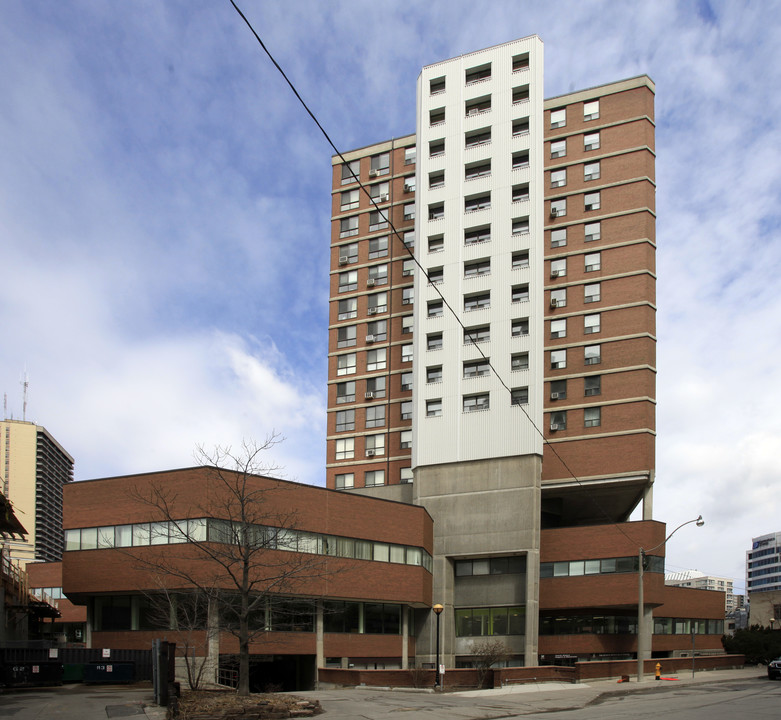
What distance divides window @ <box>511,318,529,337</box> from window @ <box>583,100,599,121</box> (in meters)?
17.2

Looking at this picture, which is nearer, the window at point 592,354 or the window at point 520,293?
the window at point 520,293

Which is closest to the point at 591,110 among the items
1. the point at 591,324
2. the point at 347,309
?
the point at 591,324

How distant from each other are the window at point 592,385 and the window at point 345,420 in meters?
18.1

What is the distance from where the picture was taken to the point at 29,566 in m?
91.6

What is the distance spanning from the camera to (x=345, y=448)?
212 ft

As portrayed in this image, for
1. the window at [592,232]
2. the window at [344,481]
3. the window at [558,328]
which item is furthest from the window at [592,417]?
the window at [344,481]

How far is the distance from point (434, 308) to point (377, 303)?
8.04 metres

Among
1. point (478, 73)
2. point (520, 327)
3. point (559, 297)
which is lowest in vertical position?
point (520, 327)

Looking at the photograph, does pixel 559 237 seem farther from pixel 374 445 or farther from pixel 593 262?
pixel 374 445

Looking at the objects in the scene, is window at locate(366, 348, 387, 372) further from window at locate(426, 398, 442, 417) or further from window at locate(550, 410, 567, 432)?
window at locate(550, 410, 567, 432)

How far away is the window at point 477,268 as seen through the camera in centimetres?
5762

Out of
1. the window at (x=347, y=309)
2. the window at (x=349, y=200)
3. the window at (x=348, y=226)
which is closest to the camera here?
the window at (x=347, y=309)

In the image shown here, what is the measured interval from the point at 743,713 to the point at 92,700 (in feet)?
68.8

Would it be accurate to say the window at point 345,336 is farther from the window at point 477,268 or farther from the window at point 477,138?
the window at point 477,138
